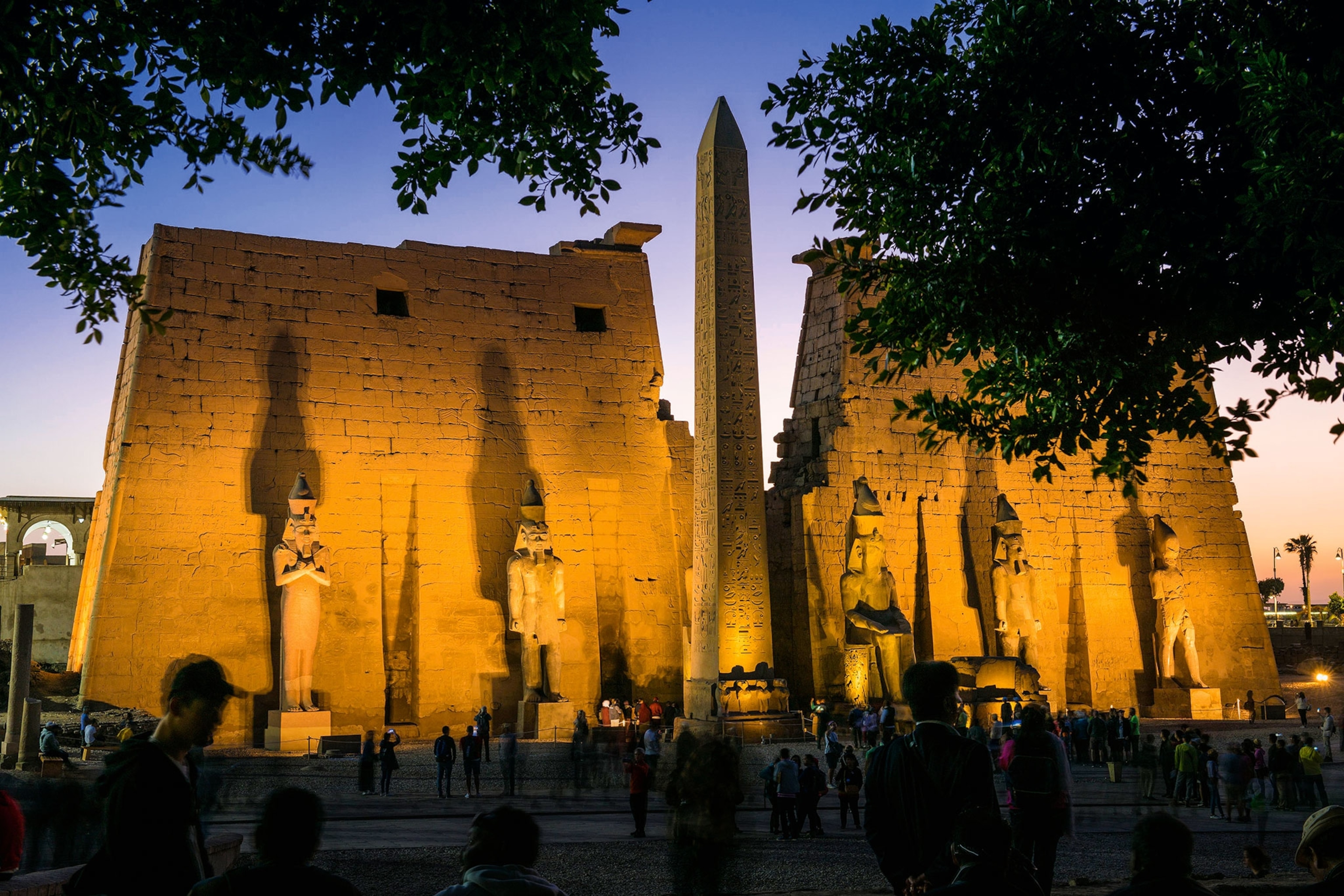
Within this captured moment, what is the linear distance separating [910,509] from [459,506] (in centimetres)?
741

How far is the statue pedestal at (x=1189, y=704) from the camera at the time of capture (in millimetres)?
20875

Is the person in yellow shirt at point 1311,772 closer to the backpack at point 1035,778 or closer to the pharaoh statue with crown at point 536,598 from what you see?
the backpack at point 1035,778

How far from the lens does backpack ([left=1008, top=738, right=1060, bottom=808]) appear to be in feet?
17.0

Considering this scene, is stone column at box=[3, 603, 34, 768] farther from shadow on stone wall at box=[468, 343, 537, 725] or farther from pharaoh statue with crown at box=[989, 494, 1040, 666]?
pharaoh statue with crown at box=[989, 494, 1040, 666]

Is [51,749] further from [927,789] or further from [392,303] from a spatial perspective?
[927,789]

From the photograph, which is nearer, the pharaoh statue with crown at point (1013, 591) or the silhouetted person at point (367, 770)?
the silhouetted person at point (367, 770)

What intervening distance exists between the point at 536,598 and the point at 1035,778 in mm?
12038

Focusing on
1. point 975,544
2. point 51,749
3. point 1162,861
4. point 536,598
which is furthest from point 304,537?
point 1162,861

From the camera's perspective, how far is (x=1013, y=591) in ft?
63.9

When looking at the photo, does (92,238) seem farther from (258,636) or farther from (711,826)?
(258,636)

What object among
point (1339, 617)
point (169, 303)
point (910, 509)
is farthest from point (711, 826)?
point (1339, 617)

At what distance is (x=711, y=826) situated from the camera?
20.1ft

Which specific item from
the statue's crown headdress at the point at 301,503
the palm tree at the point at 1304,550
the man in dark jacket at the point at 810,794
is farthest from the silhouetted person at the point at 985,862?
the palm tree at the point at 1304,550

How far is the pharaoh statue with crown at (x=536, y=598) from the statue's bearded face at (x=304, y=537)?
102 inches
